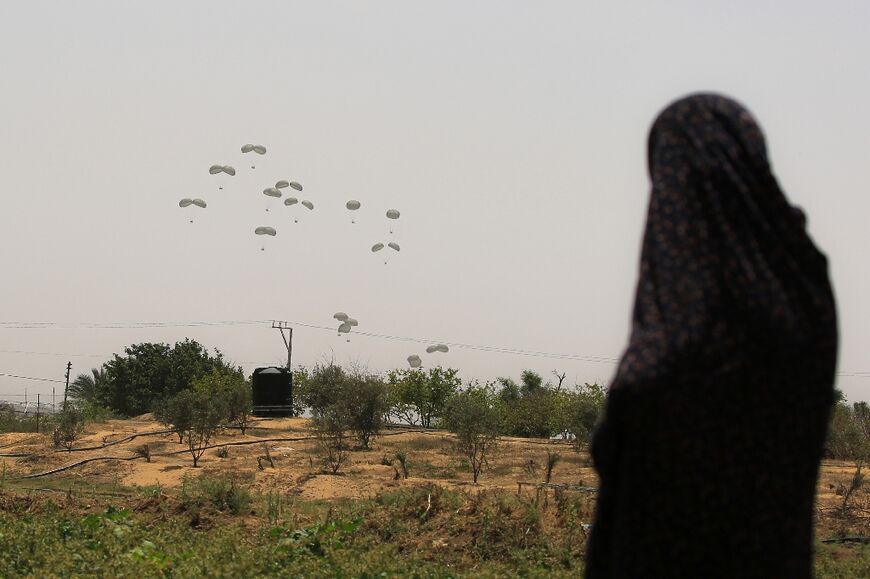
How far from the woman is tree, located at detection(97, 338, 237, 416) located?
54864 millimetres

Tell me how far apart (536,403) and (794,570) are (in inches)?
1340

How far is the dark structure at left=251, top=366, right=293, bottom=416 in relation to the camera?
39.2m

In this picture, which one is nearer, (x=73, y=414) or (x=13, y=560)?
(x=13, y=560)

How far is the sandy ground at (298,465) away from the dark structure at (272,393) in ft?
30.8

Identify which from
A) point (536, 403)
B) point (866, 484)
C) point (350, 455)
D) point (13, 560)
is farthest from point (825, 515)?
point (536, 403)

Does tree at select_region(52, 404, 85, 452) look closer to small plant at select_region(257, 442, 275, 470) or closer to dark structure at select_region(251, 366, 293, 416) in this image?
small plant at select_region(257, 442, 275, 470)

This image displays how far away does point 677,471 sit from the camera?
2252 mm

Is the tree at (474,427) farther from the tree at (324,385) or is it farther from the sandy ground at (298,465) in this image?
the tree at (324,385)

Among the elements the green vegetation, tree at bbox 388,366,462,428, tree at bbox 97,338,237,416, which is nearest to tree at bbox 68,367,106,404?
tree at bbox 97,338,237,416

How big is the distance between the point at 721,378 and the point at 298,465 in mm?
20408

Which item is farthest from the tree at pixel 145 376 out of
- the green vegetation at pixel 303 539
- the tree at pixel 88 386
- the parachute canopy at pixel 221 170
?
the green vegetation at pixel 303 539

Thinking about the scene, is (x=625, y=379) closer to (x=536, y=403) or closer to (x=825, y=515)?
(x=825, y=515)

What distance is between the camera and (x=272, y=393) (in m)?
39.5

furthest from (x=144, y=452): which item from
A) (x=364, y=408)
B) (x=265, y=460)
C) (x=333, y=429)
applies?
(x=364, y=408)
